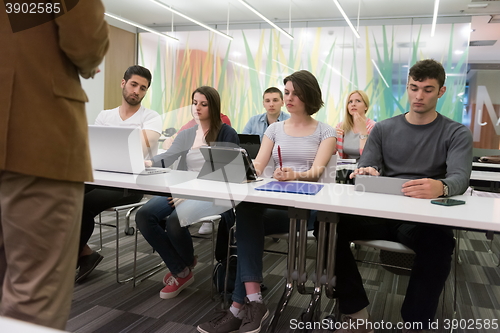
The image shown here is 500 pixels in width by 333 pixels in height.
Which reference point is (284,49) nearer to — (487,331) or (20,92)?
(487,331)

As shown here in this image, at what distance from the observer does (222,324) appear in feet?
6.23

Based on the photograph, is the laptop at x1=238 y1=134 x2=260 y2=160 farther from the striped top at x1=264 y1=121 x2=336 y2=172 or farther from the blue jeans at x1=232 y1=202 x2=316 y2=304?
the blue jeans at x1=232 y1=202 x2=316 y2=304

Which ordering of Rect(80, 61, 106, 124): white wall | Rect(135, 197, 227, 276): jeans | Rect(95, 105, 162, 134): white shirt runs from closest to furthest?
Rect(135, 197, 227, 276): jeans
Rect(95, 105, 162, 134): white shirt
Rect(80, 61, 106, 124): white wall

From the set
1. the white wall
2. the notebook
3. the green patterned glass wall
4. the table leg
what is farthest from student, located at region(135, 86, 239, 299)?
the white wall

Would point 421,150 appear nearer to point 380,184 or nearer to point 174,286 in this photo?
point 380,184

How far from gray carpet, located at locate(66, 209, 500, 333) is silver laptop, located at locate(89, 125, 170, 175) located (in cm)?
73

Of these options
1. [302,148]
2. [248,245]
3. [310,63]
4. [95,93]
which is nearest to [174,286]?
[248,245]

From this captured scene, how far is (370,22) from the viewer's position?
675cm

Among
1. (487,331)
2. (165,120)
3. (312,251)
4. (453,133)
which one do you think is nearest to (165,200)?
(312,251)

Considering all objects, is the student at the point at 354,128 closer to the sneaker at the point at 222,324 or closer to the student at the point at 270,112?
the student at the point at 270,112

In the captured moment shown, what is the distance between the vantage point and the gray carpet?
2.03 m

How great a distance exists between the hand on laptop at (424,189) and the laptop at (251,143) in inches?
Result: 78.2

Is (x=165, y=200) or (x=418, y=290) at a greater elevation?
(x=165, y=200)

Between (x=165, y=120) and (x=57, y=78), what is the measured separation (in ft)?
24.1
